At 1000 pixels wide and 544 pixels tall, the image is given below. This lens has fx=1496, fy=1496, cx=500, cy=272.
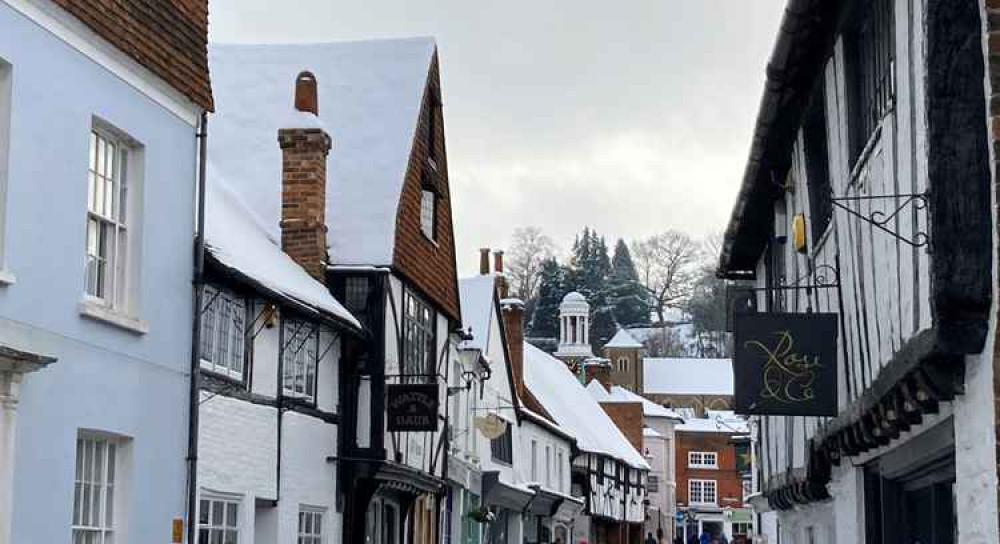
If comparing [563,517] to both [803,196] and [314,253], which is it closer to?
[314,253]

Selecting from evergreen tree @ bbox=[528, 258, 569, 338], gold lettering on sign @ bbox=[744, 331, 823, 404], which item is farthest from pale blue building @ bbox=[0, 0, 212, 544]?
evergreen tree @ bbox=[528, 258, 569, 338]

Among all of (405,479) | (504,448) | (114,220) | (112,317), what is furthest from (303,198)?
(504,448)

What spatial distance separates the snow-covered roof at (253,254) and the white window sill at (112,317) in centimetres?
220

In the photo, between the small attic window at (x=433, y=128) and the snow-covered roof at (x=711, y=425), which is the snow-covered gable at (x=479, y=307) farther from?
the snow-covered roof at (x=711, y=425)

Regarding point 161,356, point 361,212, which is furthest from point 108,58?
point 361,212

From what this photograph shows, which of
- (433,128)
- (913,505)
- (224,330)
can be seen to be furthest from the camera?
(433,128)

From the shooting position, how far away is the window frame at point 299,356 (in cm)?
1866

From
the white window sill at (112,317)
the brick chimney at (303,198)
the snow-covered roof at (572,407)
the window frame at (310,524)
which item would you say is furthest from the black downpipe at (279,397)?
the snow-covered roof at (572,407)

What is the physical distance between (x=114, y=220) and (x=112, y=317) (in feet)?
3.09

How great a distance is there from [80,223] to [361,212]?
10390mm

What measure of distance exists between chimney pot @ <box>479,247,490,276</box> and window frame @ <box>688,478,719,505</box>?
56.1 meters

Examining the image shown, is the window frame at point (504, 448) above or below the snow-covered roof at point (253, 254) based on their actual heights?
below

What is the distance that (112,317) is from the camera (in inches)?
500

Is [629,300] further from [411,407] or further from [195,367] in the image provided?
[195,367]
